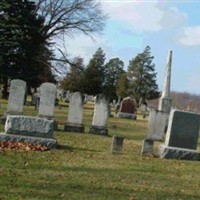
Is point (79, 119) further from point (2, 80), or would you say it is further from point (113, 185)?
point (2, 80)

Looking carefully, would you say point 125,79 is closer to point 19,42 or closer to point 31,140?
point 19,42

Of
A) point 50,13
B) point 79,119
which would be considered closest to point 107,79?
point 50,13

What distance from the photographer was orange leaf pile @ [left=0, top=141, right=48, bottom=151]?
45.3 ft

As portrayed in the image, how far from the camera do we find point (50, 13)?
2189 inches

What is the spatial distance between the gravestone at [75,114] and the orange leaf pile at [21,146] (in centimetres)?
796

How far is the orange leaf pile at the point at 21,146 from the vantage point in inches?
543

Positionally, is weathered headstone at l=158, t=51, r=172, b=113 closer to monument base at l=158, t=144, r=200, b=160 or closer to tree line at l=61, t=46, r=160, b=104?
monument base at l=158, t=144, r=200, b=160

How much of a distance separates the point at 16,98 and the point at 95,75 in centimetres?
5820

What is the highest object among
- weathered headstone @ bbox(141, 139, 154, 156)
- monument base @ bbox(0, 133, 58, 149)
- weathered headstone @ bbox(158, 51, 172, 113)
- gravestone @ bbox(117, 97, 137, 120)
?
weathered headstone @ bbox(158, 51, 172, 113)

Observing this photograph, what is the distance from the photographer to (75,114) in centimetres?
2272

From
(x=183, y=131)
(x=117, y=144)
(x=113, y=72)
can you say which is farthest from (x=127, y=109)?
(x=113, y=72)

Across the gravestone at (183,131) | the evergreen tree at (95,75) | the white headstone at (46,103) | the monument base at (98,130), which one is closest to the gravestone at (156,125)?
the monument base at (98,130)

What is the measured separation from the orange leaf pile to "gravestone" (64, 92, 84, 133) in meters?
7.96

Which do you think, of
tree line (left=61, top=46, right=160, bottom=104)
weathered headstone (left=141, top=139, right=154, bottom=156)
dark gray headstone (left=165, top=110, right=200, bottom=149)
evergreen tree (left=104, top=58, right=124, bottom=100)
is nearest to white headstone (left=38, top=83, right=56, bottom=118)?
weathered headstone (left=141, top=139, right=154, bottom=156)
